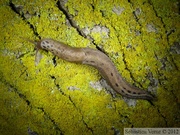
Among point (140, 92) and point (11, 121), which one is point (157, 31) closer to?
point (140, 92)

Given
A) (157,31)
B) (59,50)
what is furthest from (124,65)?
(59,50)

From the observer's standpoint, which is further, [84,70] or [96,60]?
[84,70]

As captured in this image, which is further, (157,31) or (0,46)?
(157,31)
